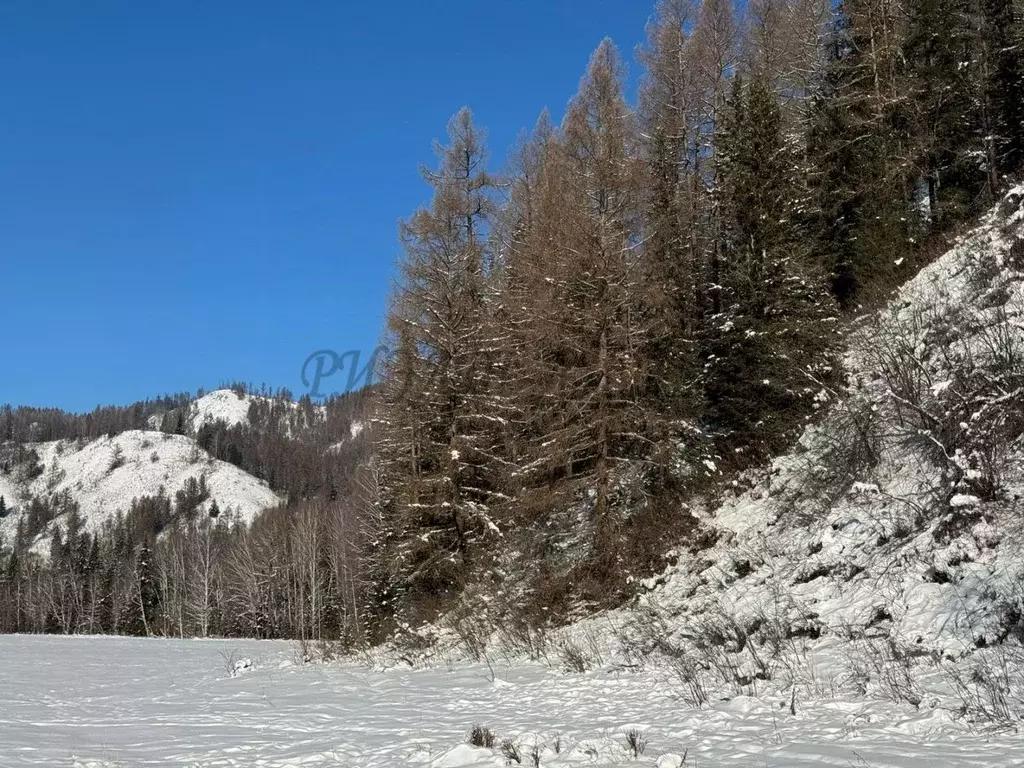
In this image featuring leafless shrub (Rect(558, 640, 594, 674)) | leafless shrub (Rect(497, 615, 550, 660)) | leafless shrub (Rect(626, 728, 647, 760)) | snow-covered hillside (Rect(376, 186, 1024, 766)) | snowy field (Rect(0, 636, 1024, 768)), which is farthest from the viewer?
leafless shrub (Rect(497, 615, 550, 660))

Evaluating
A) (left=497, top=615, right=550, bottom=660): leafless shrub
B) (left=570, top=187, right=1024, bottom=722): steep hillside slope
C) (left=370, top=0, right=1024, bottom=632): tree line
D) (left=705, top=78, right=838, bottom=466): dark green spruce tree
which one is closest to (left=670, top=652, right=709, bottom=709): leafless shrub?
(left=570, top=187, right=1024, bottom=722): steep hillside slope

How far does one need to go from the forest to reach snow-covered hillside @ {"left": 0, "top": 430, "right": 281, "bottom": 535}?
152560 mm

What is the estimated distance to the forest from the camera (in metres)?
18.3

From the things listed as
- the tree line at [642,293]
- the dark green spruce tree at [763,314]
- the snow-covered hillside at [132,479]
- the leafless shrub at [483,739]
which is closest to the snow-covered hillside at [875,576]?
the leafless shrub at [483,739]

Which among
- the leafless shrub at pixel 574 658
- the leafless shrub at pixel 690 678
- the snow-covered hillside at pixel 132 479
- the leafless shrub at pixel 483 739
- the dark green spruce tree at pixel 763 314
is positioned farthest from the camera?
the snow-covered hillside at pixel 132 479

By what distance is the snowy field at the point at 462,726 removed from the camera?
6.54 metres

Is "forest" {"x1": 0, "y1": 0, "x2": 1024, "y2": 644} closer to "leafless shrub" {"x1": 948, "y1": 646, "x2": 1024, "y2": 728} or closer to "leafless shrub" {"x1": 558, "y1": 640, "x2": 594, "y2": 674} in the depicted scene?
"leafless shrub" {"x1": 558, "y1": 640, "x2": 594, "y2": 674}

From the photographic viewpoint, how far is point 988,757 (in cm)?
563

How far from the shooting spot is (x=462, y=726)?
9391 millimetres

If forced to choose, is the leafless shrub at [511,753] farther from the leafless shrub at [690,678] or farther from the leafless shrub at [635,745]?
the leafless shrub at [690,678]

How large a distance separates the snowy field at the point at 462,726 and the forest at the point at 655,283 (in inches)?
230

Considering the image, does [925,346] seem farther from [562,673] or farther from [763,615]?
[562,673]

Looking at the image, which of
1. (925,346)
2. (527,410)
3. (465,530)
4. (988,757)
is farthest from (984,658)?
(465,530)

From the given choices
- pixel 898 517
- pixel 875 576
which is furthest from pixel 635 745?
pixel 898 517
